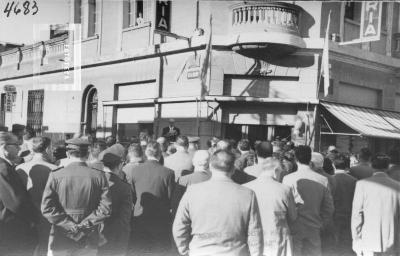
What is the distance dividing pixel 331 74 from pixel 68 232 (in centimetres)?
994

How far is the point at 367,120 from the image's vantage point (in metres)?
12.1

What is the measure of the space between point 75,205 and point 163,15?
9.85 meters

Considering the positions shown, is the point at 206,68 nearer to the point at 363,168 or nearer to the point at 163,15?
the point at 163,15

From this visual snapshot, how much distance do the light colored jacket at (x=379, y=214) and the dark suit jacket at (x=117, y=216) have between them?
257cm

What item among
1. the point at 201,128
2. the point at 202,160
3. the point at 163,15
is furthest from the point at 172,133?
the point at 202,160

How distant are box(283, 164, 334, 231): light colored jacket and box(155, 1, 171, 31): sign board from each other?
355 inches

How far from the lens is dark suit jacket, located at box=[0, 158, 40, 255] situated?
13.7 feet

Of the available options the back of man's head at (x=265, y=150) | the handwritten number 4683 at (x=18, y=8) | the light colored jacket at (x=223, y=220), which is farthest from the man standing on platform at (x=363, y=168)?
the handwritten number 4683 at (x=18, y=8)

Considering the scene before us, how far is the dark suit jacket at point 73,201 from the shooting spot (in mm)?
4125

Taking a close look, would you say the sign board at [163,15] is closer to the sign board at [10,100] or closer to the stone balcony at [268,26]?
the stone balcony at [268,26]

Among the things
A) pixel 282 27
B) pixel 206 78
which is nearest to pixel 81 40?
pixel 206 78

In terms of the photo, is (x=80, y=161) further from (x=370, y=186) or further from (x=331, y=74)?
(x=331, y=74)

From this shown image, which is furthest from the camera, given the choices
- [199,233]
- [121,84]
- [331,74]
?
[121,84]

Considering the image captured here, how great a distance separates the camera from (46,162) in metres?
5.05
